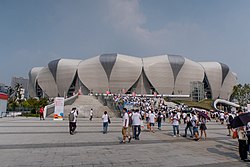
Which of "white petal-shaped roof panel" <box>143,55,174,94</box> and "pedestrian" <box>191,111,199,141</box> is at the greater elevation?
"white petal-shaped roof panel" <box>143,55,174,94</box>

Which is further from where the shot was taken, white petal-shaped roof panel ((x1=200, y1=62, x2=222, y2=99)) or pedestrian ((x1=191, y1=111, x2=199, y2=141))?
white petal-shaped roof panel ((x1=200, y1=62, x2=222, y2=99))

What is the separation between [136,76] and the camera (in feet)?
236

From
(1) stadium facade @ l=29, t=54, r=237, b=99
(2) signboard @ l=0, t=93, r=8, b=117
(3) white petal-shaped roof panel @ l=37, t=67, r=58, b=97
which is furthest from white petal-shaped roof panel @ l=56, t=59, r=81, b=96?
(2) signboard @ l=0, t=93, r=8, b=117

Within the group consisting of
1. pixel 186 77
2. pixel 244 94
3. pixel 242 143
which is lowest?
pixel 242 143

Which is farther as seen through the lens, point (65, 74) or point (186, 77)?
point (65, 74)

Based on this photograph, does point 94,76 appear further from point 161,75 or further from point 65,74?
point 161,75

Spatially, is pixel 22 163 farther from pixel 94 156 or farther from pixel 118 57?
pixel 118 57

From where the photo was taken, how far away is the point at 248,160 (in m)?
5.44

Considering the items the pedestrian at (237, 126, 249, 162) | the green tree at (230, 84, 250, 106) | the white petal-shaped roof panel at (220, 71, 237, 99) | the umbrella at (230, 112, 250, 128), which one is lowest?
the pedestrian at (237, 126, 249, 162)

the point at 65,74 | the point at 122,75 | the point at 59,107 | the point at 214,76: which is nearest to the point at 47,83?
the point at 65,74

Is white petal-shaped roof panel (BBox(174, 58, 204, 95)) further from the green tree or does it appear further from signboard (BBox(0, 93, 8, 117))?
signboard (BBox(0, 93, 8, 117))

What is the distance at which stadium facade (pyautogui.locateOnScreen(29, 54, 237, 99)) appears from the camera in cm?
7056

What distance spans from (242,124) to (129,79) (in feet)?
215

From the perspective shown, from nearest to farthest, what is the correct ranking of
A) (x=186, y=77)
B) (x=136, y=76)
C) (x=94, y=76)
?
(x=94, y=76), (x=136, y=76), (x=186, y=77)
